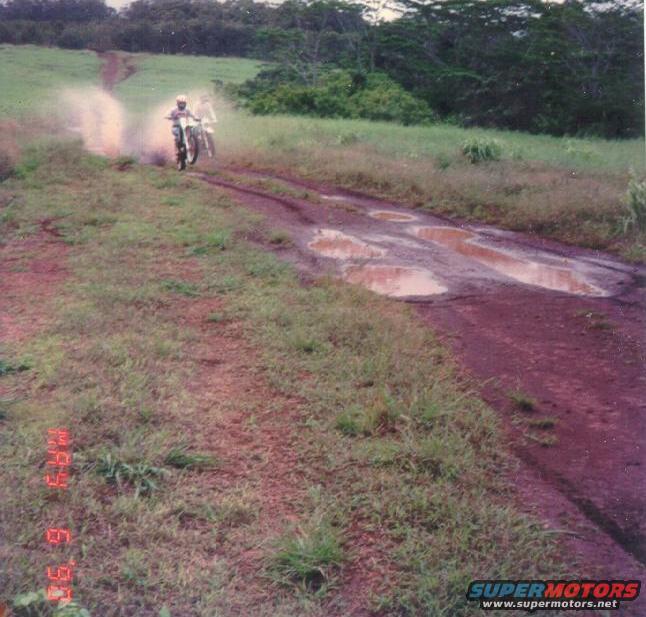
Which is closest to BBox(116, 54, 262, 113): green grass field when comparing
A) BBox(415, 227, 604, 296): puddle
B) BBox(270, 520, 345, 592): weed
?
BBox(270, 520, 345, 592): weed

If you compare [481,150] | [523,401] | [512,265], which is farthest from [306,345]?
[481,150]

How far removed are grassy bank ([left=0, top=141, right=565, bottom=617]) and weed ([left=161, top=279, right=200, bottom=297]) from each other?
23mm

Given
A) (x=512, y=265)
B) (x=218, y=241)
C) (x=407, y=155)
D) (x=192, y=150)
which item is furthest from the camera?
(x=407, y=155)

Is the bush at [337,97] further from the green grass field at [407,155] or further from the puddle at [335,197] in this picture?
the puddle at [335,197]

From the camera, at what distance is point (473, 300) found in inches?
221

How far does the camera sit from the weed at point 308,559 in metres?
2.52

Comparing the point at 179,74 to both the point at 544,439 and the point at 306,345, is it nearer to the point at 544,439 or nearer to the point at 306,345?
the point at 306,345

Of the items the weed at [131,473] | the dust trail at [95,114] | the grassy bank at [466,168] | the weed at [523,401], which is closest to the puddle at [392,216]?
the grassy bank at [466,168]

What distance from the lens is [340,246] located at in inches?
287

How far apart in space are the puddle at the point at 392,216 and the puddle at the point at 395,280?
2.25 metres

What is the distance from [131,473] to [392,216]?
6.33 meters

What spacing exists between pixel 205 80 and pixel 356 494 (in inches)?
120

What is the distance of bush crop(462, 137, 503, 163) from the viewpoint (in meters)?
9.73

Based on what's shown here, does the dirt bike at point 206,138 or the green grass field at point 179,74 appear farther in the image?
the dirt bike at point 206,138
